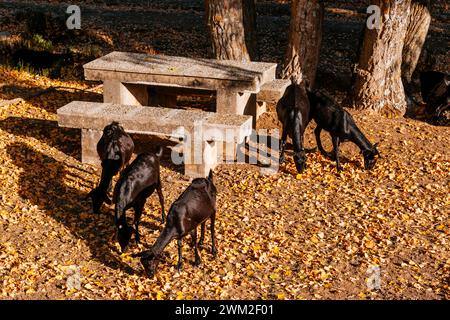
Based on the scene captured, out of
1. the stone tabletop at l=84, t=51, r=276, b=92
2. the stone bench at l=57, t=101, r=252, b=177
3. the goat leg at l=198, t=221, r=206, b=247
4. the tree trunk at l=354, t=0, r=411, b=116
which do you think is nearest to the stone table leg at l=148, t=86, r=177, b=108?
the stone tabletop at l=84, t=51, r=276, b=92

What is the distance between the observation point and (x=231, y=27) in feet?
46.4

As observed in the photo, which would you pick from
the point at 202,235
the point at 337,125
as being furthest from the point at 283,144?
the point at 202,235

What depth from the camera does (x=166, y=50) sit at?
19.2 meters

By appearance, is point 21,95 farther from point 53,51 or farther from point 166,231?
point 166,231

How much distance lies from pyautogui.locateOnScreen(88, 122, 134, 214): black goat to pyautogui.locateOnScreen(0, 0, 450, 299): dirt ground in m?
0.26

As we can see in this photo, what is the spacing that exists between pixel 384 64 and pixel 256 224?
520 centimetres

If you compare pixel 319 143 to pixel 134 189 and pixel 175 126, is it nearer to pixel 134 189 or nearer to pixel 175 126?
pixel 175 126

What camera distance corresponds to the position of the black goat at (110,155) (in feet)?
32.9

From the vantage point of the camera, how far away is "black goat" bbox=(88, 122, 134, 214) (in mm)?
10039

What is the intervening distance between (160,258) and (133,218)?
1.47m

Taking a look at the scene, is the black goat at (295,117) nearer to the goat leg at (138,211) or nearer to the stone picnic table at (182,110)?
the stone picnic table at (182,110)

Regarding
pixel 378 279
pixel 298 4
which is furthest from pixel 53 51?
pixel 378 279

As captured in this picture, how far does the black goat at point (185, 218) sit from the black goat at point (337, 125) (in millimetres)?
3485

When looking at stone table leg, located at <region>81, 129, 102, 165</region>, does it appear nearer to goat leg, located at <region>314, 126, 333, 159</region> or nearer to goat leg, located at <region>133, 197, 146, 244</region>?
goat leg, located at <region>133, 197, 146, 244</region>
